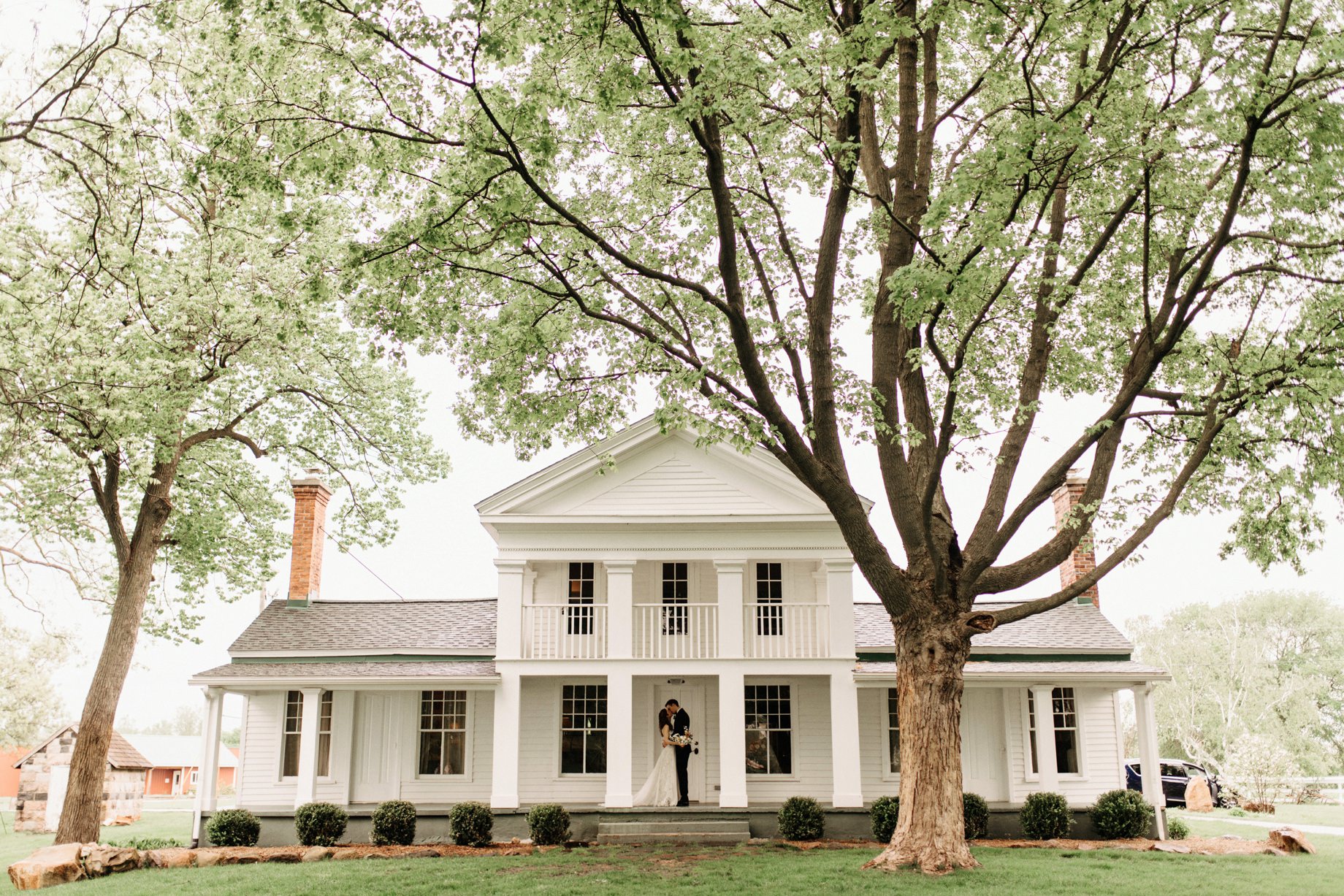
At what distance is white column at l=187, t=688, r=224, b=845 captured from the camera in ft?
60.0

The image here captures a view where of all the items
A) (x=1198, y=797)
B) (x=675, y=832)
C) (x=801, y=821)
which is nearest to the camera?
(x=675, y=832)

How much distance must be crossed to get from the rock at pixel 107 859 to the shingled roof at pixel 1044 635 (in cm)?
1190

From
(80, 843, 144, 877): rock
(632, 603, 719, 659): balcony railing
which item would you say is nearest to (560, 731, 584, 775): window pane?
(632, 603, 719, 659): balcony railing

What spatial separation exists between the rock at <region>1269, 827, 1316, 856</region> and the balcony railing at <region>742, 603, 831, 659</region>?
24.0ft

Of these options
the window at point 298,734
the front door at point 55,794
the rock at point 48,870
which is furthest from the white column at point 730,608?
the front door at point 55,794

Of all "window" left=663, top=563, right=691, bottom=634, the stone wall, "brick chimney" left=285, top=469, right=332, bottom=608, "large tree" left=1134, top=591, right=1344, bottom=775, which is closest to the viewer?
"window" left=663, top=563, right=691, bottom=634

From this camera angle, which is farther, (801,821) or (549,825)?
(801,821)

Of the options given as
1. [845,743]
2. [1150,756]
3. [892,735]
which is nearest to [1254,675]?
[1150,756]

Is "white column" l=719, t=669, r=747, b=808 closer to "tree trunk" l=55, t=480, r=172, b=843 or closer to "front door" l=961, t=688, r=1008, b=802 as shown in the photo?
"front door" l=961, t=688, r=1008, b=802

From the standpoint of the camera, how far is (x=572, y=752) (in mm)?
19797

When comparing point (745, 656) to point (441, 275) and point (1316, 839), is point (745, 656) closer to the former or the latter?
point (441, 275)

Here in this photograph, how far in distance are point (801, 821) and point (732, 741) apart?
1821 mm

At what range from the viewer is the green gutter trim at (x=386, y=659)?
19688mm

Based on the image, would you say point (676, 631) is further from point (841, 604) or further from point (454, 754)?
point (454, 754)
